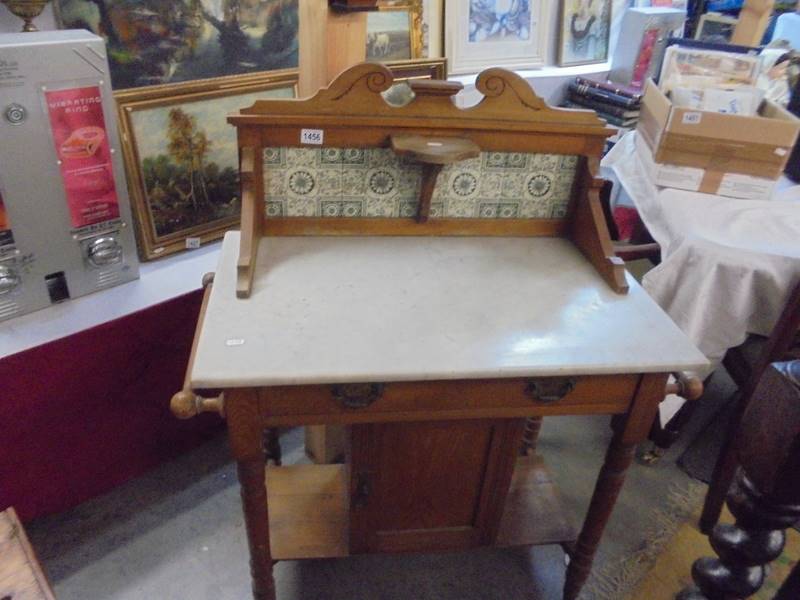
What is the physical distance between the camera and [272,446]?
1.62 metres

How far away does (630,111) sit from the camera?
2338 mm

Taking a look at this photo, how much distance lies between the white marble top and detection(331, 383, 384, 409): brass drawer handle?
0.18ft

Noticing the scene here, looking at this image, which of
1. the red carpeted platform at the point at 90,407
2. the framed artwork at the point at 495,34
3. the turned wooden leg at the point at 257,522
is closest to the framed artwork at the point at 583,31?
the framed artwork at the point at 495,34

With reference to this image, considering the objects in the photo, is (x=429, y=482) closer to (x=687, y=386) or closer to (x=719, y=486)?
(x=687, y=386)

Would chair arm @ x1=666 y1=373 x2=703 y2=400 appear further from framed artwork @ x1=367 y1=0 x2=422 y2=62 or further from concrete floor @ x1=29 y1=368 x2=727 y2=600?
framed artwork @ x1=367 y1=0 x2=422 y2=62

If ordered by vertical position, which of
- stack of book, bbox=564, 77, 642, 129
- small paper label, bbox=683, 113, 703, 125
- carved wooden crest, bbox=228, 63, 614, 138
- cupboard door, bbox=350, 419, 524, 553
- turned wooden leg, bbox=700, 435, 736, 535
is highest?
carved wooden crest, bbox=228, 63, 614, 138

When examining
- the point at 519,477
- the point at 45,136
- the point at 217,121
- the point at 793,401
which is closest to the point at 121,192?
the point at 45,136

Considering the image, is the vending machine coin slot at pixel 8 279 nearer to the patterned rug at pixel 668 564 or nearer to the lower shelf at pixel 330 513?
the lower shelf at pixel 330 513

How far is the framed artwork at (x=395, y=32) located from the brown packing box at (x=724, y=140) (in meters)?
0.75

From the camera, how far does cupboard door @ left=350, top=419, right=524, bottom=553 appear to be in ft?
4.03

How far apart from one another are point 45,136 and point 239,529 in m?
1.00

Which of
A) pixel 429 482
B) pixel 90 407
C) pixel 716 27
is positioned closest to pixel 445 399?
pixel 429 482

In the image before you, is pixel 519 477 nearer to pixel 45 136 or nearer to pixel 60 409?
pixel 60 409

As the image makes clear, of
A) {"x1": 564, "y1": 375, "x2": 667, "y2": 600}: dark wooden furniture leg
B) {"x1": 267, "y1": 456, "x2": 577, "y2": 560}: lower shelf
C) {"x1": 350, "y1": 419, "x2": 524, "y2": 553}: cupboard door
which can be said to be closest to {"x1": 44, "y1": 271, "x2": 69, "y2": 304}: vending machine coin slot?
{"x1": 267, "y1": 456, "x2": 577, "y2": 560}: lower shelf
